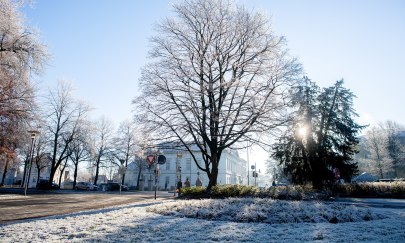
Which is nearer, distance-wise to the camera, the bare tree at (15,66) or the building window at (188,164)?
the bare tree at (15,66)

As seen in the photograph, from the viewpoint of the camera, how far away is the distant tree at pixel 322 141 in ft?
94.7

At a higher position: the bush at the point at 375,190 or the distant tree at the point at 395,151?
the distant tree at the point at 395,151

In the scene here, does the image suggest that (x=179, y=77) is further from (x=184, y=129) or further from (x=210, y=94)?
(x=184, y=129)

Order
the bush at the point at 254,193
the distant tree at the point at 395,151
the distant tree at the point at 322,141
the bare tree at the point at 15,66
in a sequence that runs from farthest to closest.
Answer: the distant tree at the point at 395,151, the distant tree at the point at 322,141, the bush at the point at 254,193, the bare tree at the point at 15,66

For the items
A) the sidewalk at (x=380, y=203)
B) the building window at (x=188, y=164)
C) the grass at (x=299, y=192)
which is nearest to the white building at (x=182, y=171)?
the building window at (x=188, y=164)

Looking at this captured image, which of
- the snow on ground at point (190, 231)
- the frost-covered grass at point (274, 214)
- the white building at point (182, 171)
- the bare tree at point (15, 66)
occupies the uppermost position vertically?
the bare tree at point (15, 66)

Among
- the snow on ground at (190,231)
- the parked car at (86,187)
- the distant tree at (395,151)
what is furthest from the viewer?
the distant tree at (395,151)

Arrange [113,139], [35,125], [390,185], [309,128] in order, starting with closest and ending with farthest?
[35,125] → [390,185] → [309,128] → [113,139]

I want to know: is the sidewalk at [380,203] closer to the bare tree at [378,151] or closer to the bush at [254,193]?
the bush at [254,193]

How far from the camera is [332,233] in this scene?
5910 mm

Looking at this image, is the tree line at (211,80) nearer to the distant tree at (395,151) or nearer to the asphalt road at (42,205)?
the asphalt road at (42,205)

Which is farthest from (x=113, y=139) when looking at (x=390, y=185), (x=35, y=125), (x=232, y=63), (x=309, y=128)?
(x=390, y=185)

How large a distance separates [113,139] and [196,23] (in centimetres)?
4194

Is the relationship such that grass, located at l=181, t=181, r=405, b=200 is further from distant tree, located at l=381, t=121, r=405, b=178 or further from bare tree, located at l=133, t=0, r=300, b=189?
distant tree, located at l=381, t=121, r=405, b=178
